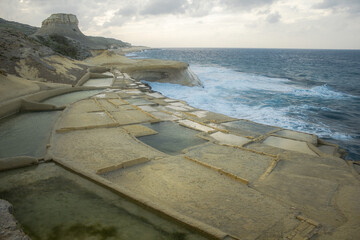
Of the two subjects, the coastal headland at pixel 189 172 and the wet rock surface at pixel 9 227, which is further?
the coastal headland at pixel 189 172

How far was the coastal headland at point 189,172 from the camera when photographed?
3.38 m

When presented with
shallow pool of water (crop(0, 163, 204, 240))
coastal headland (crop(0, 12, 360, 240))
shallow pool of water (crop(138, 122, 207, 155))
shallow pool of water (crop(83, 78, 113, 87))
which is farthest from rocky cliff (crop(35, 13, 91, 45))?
shallow pool of water (crop(0, 163, 204, 240))

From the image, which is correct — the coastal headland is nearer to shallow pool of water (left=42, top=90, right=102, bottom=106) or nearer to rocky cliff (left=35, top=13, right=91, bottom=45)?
shallow pool of water (left=42, top=90, right=102, bottom=106)

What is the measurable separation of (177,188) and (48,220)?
2.27 meters

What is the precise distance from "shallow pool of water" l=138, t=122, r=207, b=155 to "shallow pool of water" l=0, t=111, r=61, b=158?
311cm

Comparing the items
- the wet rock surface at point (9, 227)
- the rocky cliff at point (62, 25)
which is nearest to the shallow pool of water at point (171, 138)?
the wet rock surface at point (9, 227)

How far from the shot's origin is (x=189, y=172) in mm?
5113

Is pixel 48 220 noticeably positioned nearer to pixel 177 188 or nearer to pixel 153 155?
pixel 177 188

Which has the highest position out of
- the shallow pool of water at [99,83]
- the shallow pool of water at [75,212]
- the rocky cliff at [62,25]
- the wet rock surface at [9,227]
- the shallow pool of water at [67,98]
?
the rocky cliff at [62,25]

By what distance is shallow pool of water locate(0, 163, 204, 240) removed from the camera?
2959mm

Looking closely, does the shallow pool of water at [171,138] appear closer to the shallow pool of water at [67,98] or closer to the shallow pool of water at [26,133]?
the shallow pool of water at [26,133]

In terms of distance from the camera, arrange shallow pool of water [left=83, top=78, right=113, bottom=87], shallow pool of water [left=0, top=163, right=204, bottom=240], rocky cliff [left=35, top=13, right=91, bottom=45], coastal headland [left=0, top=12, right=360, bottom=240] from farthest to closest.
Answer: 1. rocky cliff [left=35, top=13, right=91, bottom=45]
2. shallow pool of water [left=83, top=78, right=113, bottom=87]
3. coastal headland [left=0, top=12, right=360, bottom=240]
4. shallow pool of water [left=0, top=163, right=204, bottom=240]

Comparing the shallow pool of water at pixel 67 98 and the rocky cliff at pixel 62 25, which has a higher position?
the rocky cliff at pixel 62 25

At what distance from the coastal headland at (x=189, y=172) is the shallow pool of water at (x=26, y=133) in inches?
2.7
